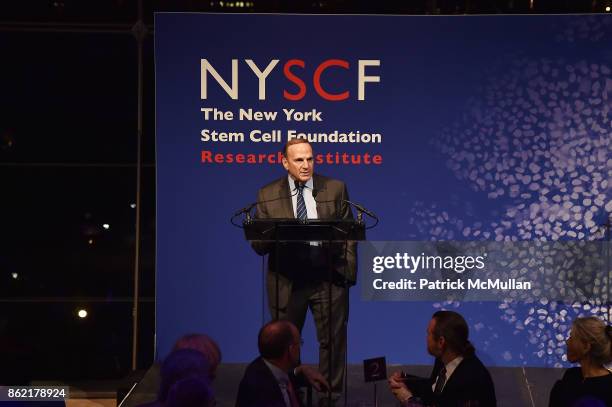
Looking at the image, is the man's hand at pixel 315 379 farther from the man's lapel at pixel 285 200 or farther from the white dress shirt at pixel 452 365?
the man's lapel at pixel 285 200

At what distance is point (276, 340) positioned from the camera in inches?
195

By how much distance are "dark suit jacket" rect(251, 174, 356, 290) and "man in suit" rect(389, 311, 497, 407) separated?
1454 mm

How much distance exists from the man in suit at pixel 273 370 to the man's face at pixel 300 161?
2220 mm

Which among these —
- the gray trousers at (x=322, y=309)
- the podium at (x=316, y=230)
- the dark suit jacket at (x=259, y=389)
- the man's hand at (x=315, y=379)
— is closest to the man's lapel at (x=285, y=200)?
the gray trousers at (x=322, y=309)

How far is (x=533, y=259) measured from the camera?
8203mm

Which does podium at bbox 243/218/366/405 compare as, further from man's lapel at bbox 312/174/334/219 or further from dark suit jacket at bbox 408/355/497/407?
dark suit jacket at bbox 408/355/497/407

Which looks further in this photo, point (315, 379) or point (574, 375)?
point (315, 379)

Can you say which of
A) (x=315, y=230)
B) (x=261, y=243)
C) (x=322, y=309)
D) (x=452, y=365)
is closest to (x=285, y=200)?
(x=261, y=243)

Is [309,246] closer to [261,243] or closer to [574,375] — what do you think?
[261,243]

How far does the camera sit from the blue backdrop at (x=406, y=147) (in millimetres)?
8180

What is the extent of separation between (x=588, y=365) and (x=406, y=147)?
3.53 m

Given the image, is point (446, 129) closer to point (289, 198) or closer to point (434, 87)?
point (434, 87)

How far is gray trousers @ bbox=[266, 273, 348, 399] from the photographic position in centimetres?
700
